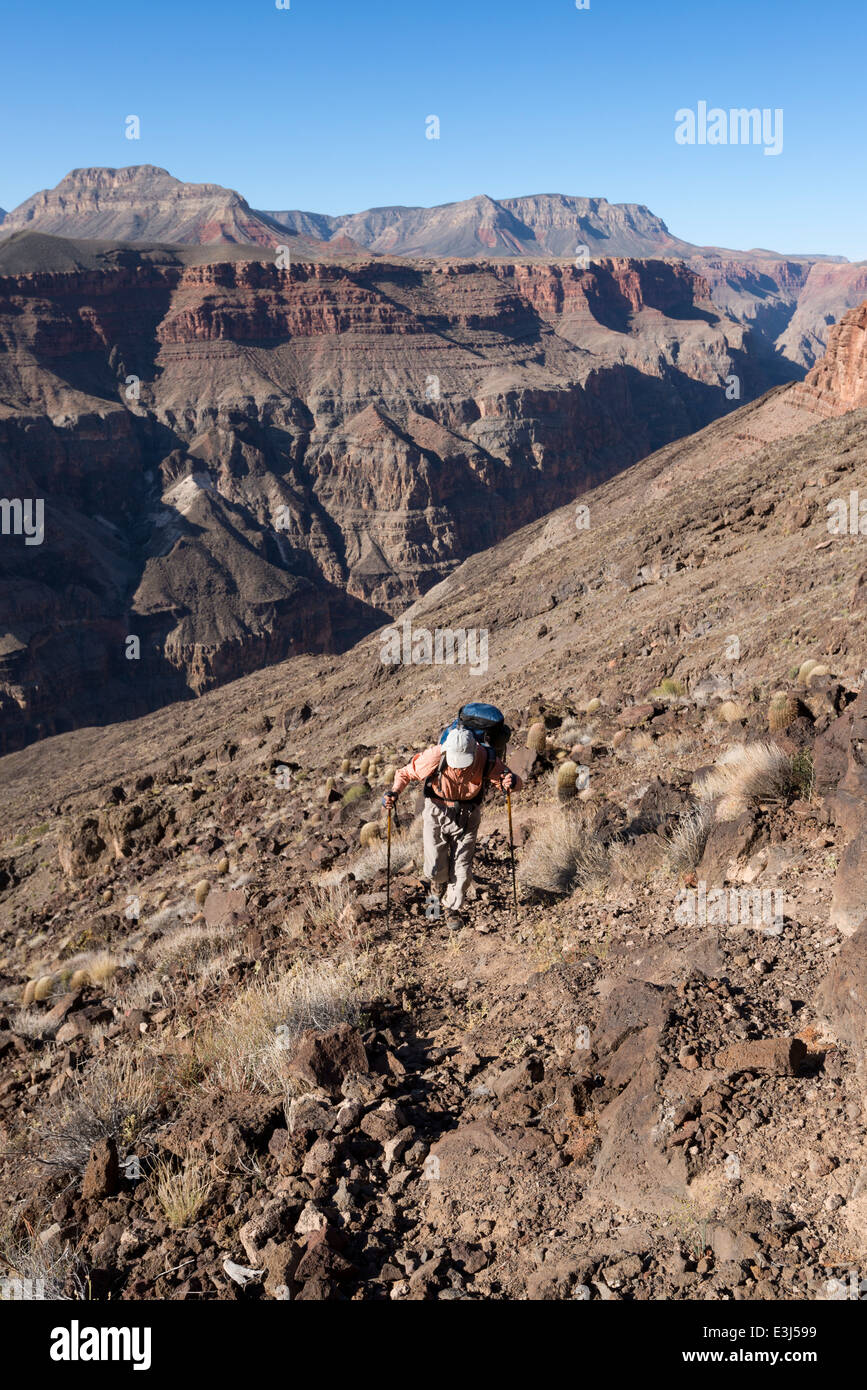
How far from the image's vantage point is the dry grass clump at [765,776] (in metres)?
5.97

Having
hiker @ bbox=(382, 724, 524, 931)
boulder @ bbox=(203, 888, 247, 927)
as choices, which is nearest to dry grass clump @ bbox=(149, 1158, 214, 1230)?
hiker @ bbox=(382, 724, 524, 931)

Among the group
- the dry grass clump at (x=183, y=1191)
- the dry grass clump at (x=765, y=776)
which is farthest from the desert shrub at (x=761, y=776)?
the dry grass clump at (x=183, y=1191)

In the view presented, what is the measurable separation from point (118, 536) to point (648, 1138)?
80327 mm

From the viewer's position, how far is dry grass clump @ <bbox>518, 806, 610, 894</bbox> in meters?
6.33

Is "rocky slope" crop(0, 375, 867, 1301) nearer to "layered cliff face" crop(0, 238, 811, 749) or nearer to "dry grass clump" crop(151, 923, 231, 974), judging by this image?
"dry grass clump" crop(151, 923, 231, 974)

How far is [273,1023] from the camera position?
5.09 m

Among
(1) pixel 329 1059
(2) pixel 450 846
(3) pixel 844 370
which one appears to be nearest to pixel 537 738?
(2) pixel 450 846

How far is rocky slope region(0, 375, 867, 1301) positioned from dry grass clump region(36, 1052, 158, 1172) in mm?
19

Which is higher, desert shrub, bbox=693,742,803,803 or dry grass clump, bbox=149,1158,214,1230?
desert shrub, bbox=693,742,803,803

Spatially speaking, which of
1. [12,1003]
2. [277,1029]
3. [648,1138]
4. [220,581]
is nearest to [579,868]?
[277,1029]

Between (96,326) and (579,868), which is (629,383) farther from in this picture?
(579,868)

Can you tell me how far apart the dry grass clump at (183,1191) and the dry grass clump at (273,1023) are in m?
0.62

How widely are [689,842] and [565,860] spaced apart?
1.05m

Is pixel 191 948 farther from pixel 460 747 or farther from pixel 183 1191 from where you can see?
pixel 183 1191
